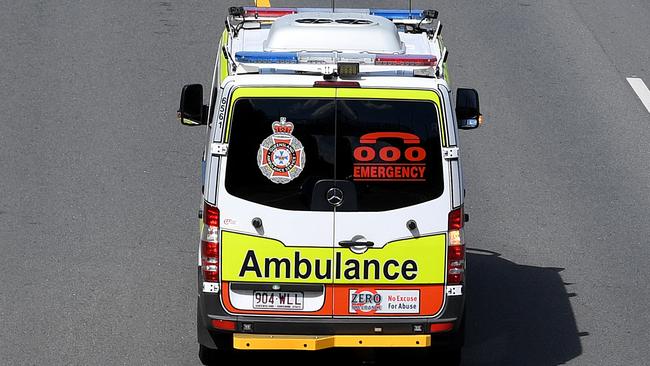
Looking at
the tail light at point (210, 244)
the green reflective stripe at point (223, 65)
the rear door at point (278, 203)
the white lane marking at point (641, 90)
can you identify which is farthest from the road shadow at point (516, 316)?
Answer: the white lane marking at point (641, 90)

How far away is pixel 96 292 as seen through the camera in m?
13.4

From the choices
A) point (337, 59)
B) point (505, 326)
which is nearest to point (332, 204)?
point (337, 59)

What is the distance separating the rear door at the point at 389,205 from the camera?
1065 centimetres

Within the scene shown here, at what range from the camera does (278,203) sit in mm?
10742

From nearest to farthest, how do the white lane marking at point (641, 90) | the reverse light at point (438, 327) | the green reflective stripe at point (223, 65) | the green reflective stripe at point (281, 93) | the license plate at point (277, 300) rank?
the green reflective stripe at point (281, 93) < the license plate at point (277, 300) < the reverse light at point (438, 327) < the green reflective stripe at point (223, 65) < the white lane marking at point (641, 90)

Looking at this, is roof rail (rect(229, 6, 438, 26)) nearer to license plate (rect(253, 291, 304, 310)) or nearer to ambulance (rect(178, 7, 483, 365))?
ambulance (rect(178, 7, 483, 365))

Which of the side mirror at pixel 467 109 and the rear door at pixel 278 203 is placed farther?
the side mirror at pixel 467 109

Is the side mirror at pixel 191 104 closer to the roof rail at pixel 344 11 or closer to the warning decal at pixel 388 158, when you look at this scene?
the roof rail at pixel 344 11

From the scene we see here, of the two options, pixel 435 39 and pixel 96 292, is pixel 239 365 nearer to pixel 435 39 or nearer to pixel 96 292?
pixel 96 292

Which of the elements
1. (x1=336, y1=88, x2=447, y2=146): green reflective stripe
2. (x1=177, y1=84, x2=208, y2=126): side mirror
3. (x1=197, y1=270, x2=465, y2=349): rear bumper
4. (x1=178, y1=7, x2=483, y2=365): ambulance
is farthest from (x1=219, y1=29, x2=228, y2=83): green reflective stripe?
(x1=197, y1=270, x2=465, y2=349): rear bumper

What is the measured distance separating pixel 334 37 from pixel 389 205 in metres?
1.39

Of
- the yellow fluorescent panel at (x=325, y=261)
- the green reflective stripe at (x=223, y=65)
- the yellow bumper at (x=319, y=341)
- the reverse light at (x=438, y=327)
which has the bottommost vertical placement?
the yellow bumper at (x=319, y=341)

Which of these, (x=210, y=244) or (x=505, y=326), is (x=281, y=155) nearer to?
(x=210, y=244)

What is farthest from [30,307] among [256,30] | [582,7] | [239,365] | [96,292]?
[582,7]
